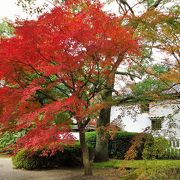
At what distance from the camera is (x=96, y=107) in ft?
36.0

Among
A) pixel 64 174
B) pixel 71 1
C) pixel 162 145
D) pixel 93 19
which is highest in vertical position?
pixel 71 1

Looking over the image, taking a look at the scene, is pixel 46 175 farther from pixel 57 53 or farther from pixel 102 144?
pixel 57 53

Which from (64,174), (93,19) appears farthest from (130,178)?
(93,19)

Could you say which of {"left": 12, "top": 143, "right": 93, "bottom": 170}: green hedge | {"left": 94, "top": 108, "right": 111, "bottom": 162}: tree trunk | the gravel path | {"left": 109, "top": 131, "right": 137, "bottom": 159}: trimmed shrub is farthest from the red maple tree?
{"left": 109, "top": 131, "right": 137, "bottom": 159}: trimmed shrub

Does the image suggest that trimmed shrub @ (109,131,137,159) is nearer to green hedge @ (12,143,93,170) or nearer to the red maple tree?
green hedge @ (12,143,93,170)

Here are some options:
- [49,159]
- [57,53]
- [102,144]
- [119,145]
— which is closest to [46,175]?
[49,159]

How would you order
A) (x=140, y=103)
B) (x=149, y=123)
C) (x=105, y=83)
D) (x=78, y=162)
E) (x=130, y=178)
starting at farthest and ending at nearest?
(x=149, y=123), (x=78, y=162), (x=140, y=103), (x=105, y=83), (x=130, y=178)

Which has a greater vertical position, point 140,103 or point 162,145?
point 140,103

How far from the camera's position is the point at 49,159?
46.9 ft

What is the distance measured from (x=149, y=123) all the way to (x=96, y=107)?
18769mm

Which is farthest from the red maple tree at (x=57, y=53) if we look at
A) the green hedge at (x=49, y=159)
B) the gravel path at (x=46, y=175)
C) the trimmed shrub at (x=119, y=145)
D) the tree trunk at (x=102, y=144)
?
the trimmed shrub at (x=119, y=145)

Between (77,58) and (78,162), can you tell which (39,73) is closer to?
(77,58)

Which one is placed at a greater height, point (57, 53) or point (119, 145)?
point (57, 53)

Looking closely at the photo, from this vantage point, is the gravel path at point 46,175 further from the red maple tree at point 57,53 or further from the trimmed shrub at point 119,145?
the trimmed shrub at point 119,145
